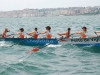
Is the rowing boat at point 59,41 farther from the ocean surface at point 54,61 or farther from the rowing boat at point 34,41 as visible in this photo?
the ocean surface at point 54,61

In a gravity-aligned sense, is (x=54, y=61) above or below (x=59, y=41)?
below

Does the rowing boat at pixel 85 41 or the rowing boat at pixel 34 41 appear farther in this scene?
the rowing boat at pixel 34 41

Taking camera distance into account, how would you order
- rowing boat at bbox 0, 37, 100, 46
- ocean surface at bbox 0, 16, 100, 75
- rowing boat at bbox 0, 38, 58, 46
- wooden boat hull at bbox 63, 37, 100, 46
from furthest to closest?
rowing boat at bbox 0, 38, 58, 46 → rowing boat at bbox 0, 37, 100, 46 → wooden boat hull at bbox 63, 37, 100, 46 → ocean surface at bbox 0, 16, 100, 75

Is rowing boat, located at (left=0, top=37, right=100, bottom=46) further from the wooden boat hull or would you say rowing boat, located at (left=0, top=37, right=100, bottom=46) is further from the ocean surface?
the ocean surface

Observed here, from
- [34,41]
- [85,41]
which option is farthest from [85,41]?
[34,41]

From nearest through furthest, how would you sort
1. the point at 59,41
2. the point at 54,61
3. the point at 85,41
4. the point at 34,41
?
the point at 54,61
the point at 85,41
the point at 59,41
the point at 34,41

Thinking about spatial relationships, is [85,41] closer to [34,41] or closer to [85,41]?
[85,41]

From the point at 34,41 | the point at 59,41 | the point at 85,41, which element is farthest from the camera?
the point at 34,41

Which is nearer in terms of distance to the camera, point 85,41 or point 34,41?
point 85,41

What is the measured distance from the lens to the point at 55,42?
1833 cm

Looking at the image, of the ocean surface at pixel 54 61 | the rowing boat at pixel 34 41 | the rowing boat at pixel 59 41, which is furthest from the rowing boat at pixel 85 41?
the rowing boat at pixel 34 41

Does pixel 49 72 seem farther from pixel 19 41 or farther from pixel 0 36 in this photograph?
pixel 0 36

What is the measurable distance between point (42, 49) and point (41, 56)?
246 cm

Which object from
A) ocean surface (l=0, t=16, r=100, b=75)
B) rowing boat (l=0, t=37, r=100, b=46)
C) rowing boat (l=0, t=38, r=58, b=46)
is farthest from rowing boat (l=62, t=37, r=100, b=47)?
rowing boat (l=0, t=38, r=58, b=46)
